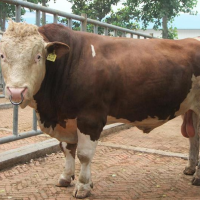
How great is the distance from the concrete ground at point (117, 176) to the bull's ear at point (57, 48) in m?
1.69

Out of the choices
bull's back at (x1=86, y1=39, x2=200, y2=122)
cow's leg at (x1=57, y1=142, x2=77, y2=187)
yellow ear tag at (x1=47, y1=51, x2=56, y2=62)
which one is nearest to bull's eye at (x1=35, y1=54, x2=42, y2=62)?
yellow ear tag at (x1=47, y1=51, x2=56, y2=62)

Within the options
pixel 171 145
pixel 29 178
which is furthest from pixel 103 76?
pixel 171 145

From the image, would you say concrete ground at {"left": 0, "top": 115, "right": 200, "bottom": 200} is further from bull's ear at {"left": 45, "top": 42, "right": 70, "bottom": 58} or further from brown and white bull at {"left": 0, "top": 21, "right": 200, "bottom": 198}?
bull's ear at {"left": 45, "top": 42, "right": 70, "bottom": 58}

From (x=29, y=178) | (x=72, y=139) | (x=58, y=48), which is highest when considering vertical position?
(x=58, y=48)

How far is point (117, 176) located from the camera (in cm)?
499

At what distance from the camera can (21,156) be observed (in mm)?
5387

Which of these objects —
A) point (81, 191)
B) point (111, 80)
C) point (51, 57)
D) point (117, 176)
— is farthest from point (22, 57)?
point (117, 176)

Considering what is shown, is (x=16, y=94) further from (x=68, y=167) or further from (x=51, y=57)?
(x=68, y=167)

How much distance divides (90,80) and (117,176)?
175cm

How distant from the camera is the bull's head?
130 inches

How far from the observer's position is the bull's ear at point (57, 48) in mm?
3641

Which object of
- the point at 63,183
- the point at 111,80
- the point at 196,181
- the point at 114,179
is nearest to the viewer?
the point at 111,80

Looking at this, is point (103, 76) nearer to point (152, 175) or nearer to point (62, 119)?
point (62, 119)

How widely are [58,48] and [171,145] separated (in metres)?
3.98
